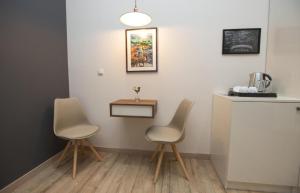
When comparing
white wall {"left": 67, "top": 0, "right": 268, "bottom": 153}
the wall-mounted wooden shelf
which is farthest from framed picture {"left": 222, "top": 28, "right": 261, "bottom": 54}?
the wall-mounted wooden shelf

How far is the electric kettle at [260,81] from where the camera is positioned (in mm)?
1786

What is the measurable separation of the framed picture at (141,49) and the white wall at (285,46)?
4.61 feet

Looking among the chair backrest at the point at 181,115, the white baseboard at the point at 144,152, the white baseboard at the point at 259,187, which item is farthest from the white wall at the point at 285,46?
the white baseboard at the point at 144,152

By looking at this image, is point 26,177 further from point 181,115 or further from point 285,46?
point 285,46

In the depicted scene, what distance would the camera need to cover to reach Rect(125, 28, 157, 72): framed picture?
2168 millimetres

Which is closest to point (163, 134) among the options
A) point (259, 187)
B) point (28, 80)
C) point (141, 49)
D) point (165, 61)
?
point (165, 61)

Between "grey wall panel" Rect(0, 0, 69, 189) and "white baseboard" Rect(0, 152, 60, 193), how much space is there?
1.6 inches

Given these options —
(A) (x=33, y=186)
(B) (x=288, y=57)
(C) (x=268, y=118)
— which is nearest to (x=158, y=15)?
(B) (x=288, y=57)

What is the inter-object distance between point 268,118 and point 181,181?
3.53 feet

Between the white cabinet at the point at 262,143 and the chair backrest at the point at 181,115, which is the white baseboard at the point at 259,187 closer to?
the white cabinet at the point at 262,143

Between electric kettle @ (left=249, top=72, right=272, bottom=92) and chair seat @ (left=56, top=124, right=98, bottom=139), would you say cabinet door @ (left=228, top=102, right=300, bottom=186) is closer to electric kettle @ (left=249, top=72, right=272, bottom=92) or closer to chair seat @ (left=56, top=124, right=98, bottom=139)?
electric kettle @ (left=249, top=72, right=272, bottom=92)

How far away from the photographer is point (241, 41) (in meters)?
1.97

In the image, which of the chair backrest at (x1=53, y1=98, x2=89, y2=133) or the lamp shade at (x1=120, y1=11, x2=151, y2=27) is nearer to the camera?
the lamp shade at (x1=120, y1=11, x2=151, y2=27)

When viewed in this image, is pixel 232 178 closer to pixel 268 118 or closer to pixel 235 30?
pixel 268 118
